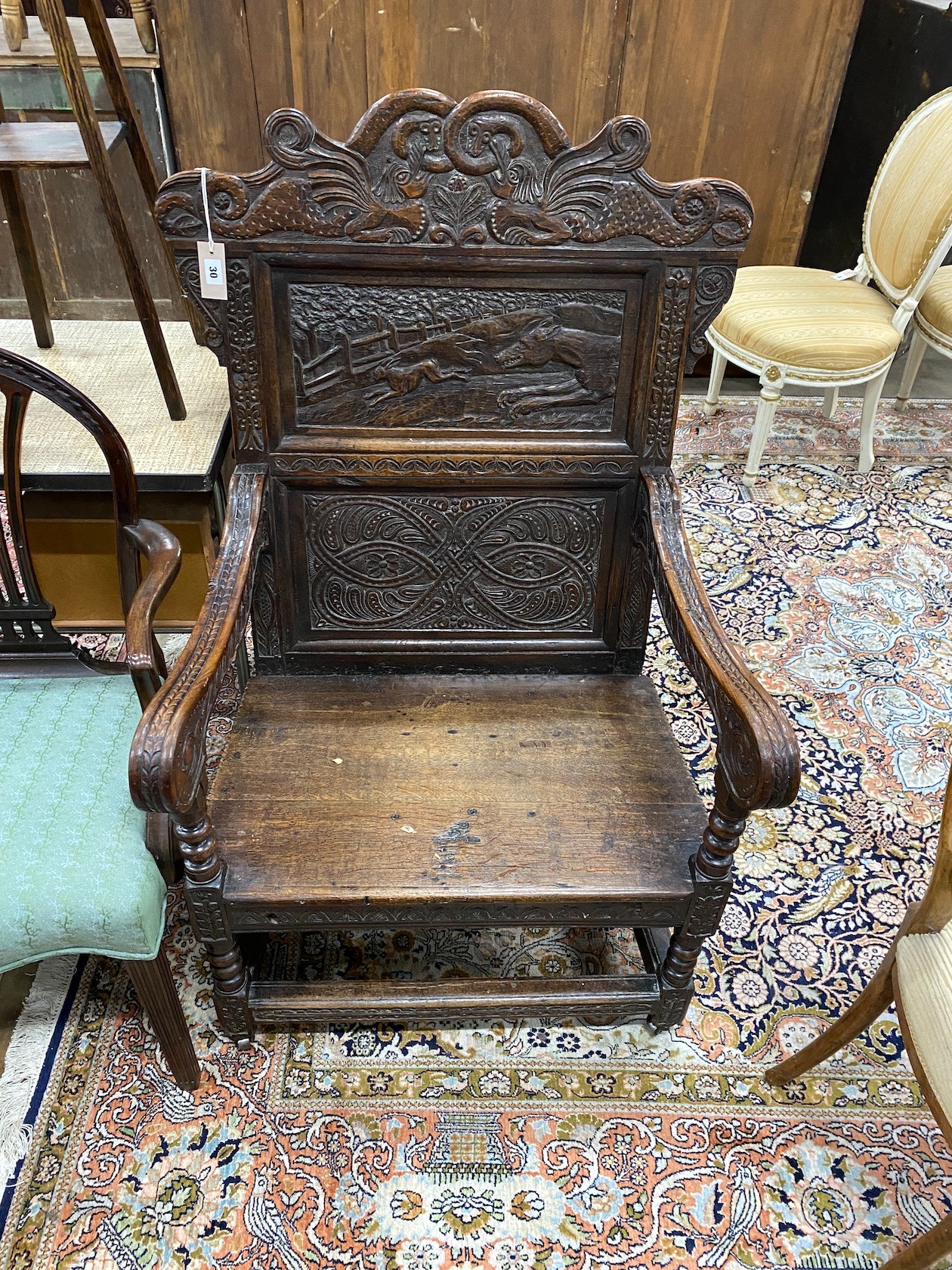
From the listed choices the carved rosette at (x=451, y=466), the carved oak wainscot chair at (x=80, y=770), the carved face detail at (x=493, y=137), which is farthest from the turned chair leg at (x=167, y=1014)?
the carved face detail at (x=493, y=137)

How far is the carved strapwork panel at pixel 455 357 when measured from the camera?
1.42 meters

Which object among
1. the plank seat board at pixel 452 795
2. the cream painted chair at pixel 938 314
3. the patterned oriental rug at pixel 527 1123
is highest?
the cream painted chair at pixel 938 314

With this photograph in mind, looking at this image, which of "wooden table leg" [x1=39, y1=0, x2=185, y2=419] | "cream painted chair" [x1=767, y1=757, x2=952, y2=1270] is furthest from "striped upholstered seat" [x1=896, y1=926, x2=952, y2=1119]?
"wooden table leg" [x1=39, y1=0, x2=185, y2=419]

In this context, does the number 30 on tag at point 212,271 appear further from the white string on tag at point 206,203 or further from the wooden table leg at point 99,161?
the wooden table leg at point 99,161

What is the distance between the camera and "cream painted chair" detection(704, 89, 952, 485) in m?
3.01

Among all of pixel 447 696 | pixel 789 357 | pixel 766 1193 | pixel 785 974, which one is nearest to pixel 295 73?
pixel 789 357

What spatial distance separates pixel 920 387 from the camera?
13.4ft

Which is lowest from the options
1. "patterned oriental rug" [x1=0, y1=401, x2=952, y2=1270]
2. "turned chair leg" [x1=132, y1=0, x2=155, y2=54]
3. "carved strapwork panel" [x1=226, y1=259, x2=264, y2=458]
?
"patterned oriental rug" [x1=0, y1=401, x2=952, y2=1270]

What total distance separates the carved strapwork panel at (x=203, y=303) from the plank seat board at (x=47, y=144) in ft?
2.47

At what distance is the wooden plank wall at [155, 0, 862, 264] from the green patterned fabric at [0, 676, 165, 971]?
2.56 meters

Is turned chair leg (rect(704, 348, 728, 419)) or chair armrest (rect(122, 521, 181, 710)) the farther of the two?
turned chair leg (rect(704, 348, 728, 419))

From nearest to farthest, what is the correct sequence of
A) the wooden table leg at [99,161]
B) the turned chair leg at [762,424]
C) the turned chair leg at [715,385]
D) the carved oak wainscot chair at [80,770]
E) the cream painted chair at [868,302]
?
1. the carved oak wainscot chair at [80,770]
2. the wooden table leg at [99,161]
3. the cream painted chair at [868,302]
4. the turned chair leg at [762,424]
5. the turned chair leg at [715,385]

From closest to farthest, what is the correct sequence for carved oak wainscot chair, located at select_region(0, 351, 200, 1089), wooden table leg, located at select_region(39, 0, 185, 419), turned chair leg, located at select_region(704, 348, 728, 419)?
1. carved oak wainscot chair, located at select_region(0, 351, 200, 1089)
2. wooden table leg, located at select_region(39, 0, 185, 419)
3. turned chair leg, located at select_region(704, 348, 728, 419)

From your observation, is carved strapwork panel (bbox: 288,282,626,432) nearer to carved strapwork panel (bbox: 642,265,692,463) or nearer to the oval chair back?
carved strapwork panel (bbox: 642,265,692,463)
